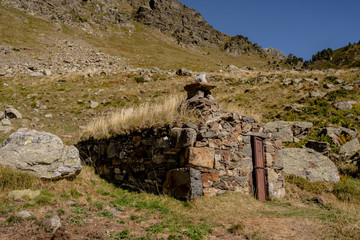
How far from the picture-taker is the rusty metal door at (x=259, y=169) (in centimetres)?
711

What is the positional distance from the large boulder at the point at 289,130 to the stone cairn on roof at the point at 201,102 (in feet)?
19.3

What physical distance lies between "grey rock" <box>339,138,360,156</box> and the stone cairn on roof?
21.9 feet

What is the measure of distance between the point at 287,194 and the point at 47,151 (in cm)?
725

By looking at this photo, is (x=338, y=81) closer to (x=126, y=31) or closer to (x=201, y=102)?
(x=201, y=102)

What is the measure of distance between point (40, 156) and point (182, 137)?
3602 millimetres

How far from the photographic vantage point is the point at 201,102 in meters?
7.45

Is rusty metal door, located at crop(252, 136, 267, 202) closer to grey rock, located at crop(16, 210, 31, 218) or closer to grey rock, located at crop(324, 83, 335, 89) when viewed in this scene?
grey rock, located at crop(16, 210, 31, 218)

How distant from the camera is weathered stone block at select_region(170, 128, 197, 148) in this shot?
633 cm

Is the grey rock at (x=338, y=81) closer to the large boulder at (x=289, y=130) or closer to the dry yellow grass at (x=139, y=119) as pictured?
the large boulder at (x=289, y=130)

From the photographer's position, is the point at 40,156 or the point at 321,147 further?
the point at 321,147

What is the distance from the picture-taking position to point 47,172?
20.2ft

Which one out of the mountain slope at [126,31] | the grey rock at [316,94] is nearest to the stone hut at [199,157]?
the grey rock at [316,94]

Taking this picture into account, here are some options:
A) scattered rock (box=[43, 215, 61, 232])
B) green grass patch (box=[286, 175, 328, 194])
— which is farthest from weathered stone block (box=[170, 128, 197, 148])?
green grass patch (box=[286, 175, 328, 194])

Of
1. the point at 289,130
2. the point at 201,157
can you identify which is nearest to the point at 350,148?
the point at 289,130
